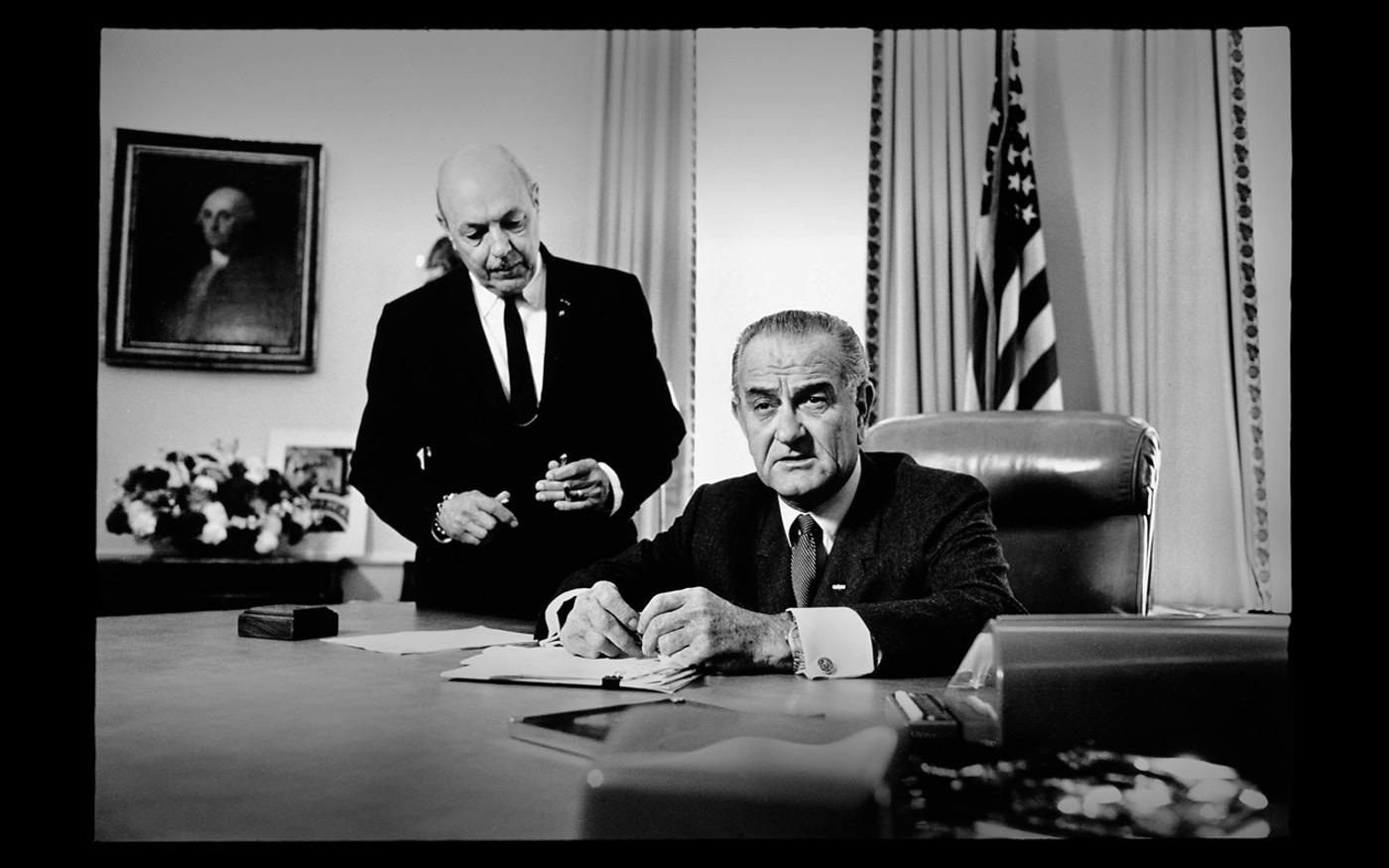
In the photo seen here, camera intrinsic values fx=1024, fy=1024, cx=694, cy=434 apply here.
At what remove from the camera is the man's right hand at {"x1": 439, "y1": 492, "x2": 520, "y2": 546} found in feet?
6.95

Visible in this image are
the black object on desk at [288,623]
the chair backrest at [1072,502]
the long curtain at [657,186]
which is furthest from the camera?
the long curtain at [657,186]

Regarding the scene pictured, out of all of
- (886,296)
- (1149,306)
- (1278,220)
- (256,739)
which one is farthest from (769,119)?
(256,739)

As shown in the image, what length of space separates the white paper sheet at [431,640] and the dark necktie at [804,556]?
0.45 m

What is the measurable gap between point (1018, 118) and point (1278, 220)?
2.53 feet

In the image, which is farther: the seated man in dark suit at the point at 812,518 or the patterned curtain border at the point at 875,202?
Result: the patterned curtain border at the point at 875,202

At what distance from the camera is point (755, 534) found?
5.92 ft

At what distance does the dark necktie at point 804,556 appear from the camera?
172cm

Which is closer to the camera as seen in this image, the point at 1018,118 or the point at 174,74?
the point at 174,74

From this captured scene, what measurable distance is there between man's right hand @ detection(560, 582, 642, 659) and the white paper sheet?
169 millimetres

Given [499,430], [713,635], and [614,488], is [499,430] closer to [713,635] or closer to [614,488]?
[614,488]

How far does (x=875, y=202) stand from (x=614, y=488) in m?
1.31

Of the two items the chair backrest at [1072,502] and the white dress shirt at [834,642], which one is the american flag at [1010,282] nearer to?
the chair backrest at [1072,502]

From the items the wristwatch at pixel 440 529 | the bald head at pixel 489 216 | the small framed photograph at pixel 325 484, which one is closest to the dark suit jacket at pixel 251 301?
the small framed photograph at pixel 325 484

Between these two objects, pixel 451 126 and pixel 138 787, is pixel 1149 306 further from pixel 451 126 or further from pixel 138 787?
pixel 138 787
